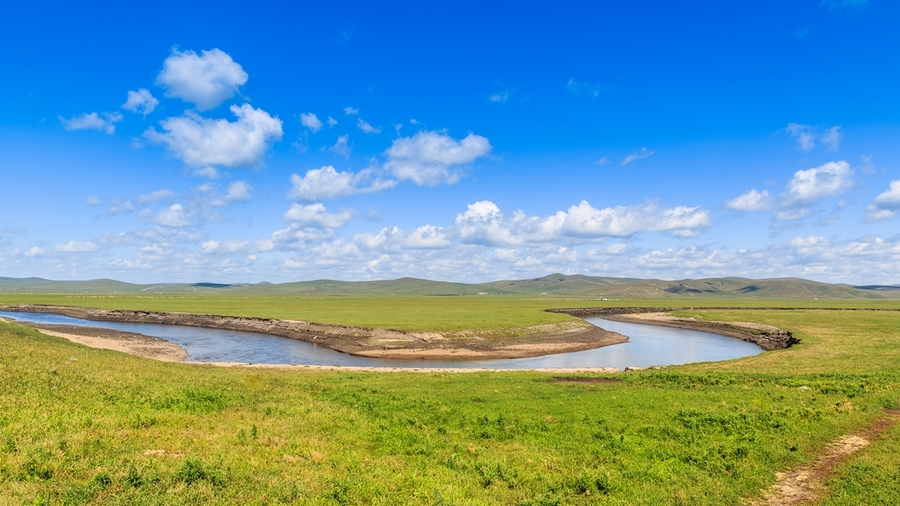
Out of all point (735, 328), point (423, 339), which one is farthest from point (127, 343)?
point (735, 328)

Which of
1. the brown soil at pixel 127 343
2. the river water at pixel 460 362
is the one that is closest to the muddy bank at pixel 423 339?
the river water at pixel 460 362

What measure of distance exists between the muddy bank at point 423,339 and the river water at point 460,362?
8.28 ft

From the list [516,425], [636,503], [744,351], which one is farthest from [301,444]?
[744,351]

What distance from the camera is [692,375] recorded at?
36.2 m

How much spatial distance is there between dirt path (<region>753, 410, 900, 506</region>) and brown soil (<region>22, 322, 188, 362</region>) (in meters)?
57.0

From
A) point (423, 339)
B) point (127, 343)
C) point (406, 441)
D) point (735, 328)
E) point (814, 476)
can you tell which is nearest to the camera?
point (814, 476)

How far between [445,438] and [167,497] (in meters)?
10.3

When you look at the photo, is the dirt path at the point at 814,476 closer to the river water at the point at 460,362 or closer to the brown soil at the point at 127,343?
the river water at the point at 460,362

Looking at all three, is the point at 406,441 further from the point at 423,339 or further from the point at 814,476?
the point at 423,339

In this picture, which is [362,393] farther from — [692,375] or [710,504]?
[692,375]

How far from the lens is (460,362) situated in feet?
194

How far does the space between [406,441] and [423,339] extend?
54166mm

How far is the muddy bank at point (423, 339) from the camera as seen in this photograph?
6488 cm

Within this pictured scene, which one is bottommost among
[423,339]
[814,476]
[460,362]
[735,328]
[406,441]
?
[735,328]
